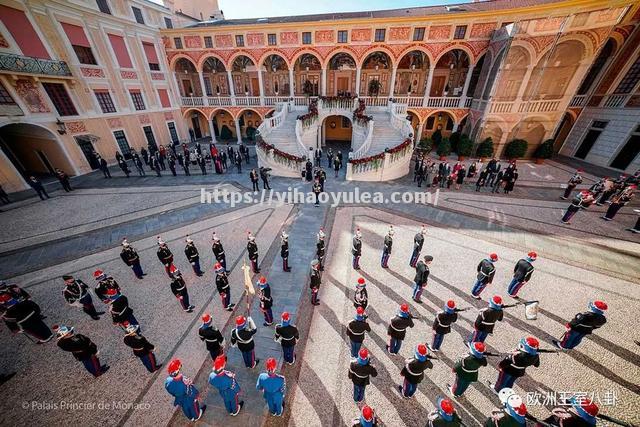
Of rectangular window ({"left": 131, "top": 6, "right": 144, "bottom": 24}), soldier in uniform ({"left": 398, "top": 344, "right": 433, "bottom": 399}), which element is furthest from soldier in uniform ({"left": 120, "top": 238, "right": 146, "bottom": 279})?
rectangular window ({"left": 131, "top": 6, "right": 144, "bottom": 24})

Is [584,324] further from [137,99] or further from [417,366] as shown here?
[137,99]

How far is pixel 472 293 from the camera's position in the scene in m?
7.62

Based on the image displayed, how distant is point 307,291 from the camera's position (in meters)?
7.93

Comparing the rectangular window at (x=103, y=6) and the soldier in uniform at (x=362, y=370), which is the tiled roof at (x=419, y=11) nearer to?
the rectangular window at (x=103, y=6)

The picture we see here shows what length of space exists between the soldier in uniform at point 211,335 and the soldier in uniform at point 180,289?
1893mm

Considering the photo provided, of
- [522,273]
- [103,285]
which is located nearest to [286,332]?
[103,285]

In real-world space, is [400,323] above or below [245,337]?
above

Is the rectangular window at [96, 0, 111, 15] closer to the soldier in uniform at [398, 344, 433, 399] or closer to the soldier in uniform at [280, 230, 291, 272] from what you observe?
the soldier in uniform at [280, 230, 291, 272]

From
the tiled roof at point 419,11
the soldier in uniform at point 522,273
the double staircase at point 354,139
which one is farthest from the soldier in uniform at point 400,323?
the tiled roof at point 419,11

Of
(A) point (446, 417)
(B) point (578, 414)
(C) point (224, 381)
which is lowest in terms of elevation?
(C) point (224, 381)

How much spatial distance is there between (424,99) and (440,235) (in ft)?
56.8

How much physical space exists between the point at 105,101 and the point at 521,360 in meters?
28.3

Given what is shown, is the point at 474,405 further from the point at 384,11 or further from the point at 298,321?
the point at 384,11

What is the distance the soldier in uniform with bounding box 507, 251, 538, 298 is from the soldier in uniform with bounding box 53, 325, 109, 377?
441 inches
